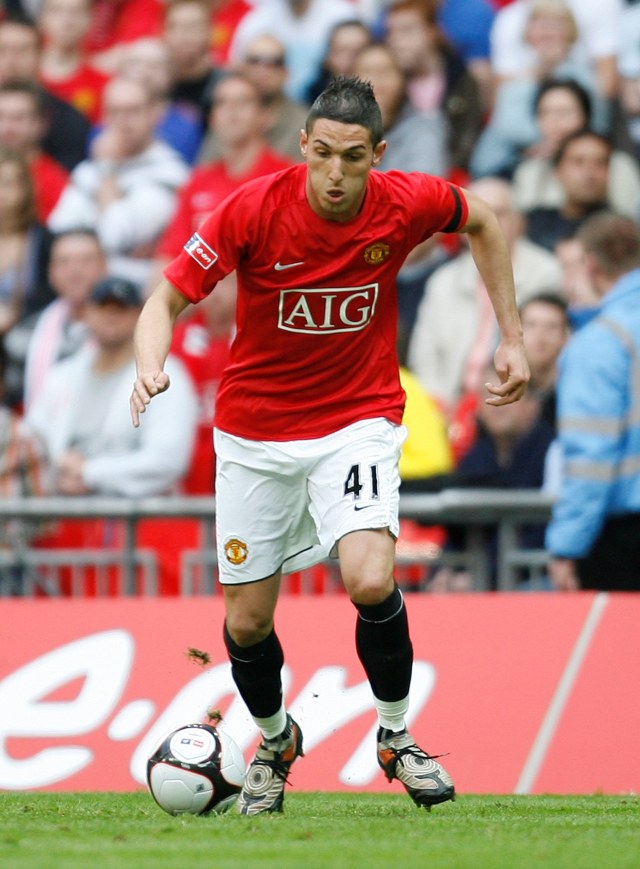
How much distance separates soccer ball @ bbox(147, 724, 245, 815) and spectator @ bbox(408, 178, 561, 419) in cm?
515

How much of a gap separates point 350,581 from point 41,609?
355 centimetres

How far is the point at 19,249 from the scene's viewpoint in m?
13.2

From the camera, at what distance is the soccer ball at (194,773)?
606 centimetres

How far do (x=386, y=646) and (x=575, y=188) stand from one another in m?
6.14

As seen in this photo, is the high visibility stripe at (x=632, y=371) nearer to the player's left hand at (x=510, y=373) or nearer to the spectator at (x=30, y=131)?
the player's left hand at (x=510, y=373)

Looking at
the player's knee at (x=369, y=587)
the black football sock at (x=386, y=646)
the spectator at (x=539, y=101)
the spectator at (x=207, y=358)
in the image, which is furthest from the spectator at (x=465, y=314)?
the player's knee at (x=369, y=587)

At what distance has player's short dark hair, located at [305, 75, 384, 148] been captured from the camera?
18.7 ft

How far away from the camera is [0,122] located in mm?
13750

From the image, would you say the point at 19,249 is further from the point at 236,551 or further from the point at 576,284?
the point at 236,551

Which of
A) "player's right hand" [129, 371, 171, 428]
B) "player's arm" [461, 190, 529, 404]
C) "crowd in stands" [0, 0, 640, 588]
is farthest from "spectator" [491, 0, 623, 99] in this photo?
"player's right hand" [129, 371, 171, 428]

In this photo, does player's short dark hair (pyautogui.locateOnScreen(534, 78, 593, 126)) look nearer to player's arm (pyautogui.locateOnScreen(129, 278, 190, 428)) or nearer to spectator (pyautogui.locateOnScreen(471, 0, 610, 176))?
spectator (pyautogui.locateOnScreen(471, 0, 610, 176))

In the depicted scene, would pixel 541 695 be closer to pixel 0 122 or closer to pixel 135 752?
pixel 135 752

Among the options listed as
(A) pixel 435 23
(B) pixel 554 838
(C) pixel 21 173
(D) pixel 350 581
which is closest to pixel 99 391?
(C) pixel 21 173

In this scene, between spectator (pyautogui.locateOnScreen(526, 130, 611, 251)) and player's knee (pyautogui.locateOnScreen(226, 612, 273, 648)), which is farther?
spectator (pyautogui.locateOnScreen(526, 130, 611, 251))
